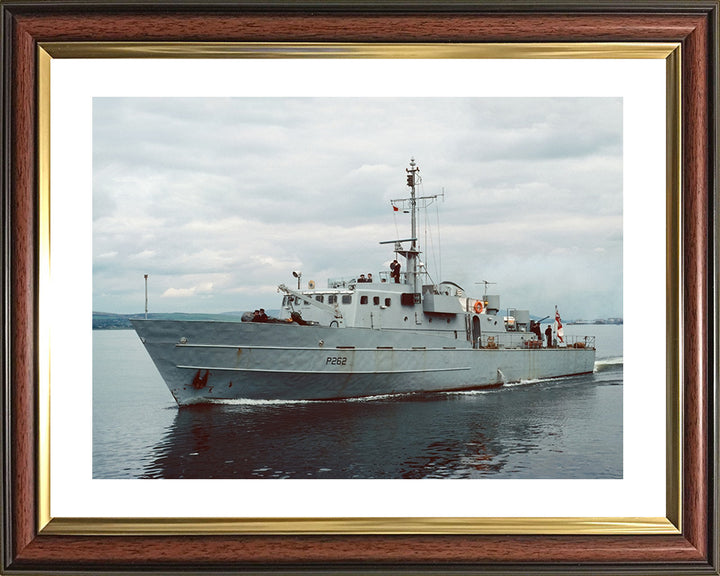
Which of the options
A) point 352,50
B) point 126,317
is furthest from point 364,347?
point 352,50

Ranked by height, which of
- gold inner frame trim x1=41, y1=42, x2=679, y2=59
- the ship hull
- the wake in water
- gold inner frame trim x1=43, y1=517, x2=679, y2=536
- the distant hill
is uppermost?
gold inner frame trim x1=41, y1=42, x2=679, y2=59

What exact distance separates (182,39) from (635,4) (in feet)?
9.18

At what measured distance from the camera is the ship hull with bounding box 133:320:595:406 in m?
8.65

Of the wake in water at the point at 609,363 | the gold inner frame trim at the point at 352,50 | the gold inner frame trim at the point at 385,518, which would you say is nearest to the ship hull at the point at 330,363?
the wake in water at the point at 609,363

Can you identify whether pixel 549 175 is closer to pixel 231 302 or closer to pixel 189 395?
pixel 231 302

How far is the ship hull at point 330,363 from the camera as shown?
8.65 m

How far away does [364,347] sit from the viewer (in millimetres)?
11180

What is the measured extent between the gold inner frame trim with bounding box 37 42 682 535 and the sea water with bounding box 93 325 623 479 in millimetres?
297

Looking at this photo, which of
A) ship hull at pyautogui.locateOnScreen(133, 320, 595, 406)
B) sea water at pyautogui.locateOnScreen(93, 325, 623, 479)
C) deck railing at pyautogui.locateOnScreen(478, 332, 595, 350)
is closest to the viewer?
sea water at pyautogui.locateOnScreen(93, 325, 623, 479)

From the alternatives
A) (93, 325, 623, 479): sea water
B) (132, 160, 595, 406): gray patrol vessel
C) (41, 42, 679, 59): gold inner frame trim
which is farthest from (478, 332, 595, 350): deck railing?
(41, 42, 679, 59): gold inner frame trim

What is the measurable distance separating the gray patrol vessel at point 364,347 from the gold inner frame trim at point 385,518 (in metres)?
2.04

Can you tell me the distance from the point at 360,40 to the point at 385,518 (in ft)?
9.65

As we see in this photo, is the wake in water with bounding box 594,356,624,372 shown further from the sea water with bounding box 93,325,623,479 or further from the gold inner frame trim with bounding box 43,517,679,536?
the gold inner frame trim with bounding box 43,517,679,536

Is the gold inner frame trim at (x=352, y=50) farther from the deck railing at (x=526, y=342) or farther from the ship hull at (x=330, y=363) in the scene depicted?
the ship hull at (x=330, y=363)
